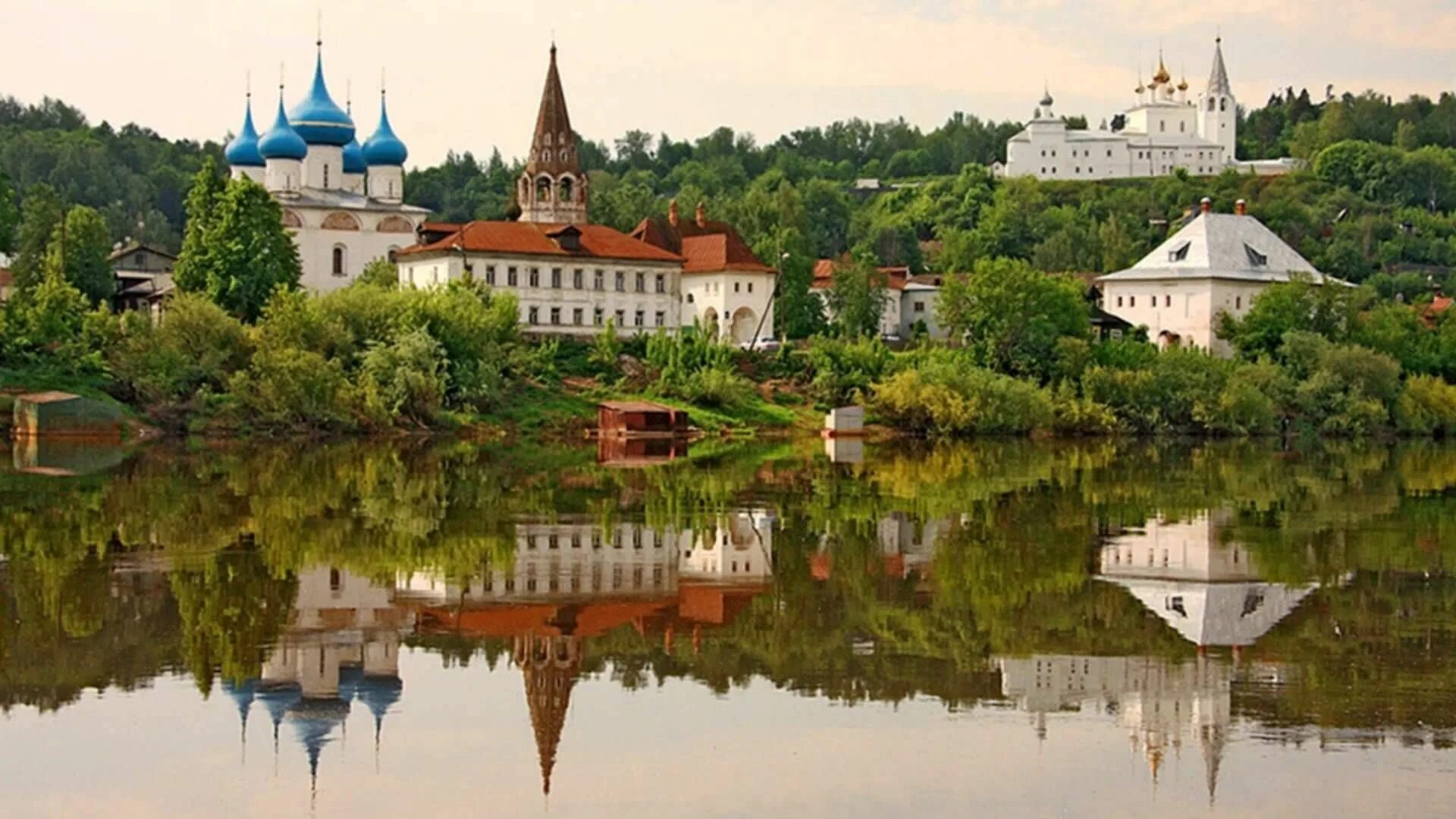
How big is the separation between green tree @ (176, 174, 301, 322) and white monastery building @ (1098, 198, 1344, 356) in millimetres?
27185

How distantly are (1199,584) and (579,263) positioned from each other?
125 feet

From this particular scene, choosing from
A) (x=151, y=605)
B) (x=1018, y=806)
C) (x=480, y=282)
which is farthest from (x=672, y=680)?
(x=480, y=282)

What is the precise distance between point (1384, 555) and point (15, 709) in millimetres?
14639

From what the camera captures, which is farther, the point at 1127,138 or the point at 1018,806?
the point at 1127,138

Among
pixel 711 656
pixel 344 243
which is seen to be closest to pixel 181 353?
pixel 344 243

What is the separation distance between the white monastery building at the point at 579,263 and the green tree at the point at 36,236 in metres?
9.83

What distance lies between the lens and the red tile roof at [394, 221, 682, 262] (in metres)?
54.5

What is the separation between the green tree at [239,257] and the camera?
49.7m

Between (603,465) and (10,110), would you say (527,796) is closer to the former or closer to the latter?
(603,465)

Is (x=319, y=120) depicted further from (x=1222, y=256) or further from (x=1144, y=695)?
(x=1144, y=695)

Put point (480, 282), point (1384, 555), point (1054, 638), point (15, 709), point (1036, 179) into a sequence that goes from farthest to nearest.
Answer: point (1036, 179)
point (480, 282)
point (1384, 555)
point (1054, 638)
point (15, 709)

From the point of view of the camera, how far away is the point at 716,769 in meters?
11.5

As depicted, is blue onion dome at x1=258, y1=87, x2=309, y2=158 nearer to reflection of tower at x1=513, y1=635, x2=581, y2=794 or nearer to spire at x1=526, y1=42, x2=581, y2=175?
spire at x1=526, y1=42, x2=581, y2=175

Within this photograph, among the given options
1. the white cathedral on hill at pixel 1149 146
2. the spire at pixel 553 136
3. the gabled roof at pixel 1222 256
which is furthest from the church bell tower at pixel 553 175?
the white cathedral on hill at pixel 1149 146
